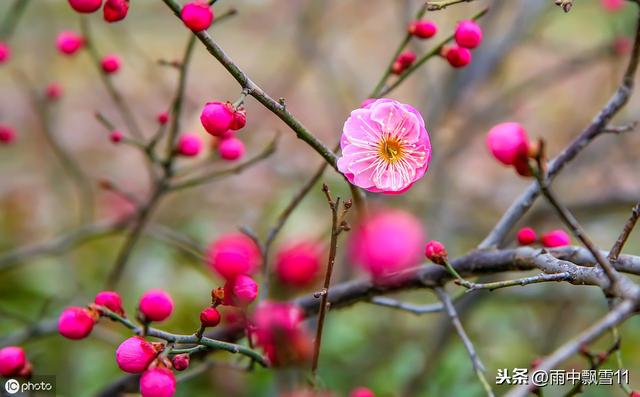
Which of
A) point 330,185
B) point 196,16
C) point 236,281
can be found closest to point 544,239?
point 236,281

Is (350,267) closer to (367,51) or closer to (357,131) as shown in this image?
(357,131)

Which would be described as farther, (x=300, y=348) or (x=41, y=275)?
(x=41, y=275)

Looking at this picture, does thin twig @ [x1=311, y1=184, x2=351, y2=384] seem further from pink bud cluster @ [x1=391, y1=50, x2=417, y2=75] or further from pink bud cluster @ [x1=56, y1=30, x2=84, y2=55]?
pink bud cluster @ [x1=56, y1=30, x2=84, y2=55]

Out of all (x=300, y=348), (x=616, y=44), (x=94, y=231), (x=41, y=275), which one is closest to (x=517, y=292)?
(x=616, y=44)

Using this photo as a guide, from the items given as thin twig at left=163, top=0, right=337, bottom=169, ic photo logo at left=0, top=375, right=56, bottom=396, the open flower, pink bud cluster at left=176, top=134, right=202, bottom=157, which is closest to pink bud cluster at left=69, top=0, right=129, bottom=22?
thin twig at left=163, top=0, right=337, bottom=169

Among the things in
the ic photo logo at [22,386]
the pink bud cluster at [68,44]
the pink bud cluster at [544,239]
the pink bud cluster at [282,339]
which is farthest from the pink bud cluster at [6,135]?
the pink bud cluster at [544,239]

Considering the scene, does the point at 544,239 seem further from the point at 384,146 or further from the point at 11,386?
the point at 11,386

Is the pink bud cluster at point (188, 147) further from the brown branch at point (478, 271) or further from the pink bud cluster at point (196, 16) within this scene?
the pink bud cluster at point (196, 16)
